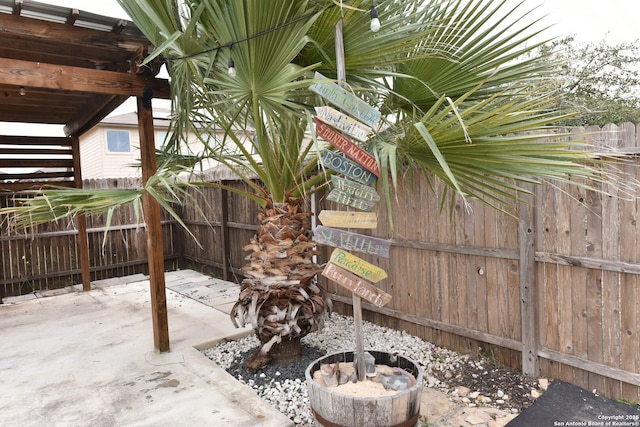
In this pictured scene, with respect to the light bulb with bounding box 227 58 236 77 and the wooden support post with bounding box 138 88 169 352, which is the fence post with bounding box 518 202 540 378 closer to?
the light bulb with bounding box 227 58 236 77

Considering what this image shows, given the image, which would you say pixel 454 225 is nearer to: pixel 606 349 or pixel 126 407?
pixel 606 349

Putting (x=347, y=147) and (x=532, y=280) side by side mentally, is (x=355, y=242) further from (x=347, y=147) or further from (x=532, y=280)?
(x=532, y=280)

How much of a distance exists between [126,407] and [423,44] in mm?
2909

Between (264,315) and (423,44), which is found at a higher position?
(423,44)

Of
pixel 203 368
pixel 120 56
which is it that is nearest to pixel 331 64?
pixel 120 56

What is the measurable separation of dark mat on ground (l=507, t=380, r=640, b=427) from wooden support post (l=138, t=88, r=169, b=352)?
8.90ft

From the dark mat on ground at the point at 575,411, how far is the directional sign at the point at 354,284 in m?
1.14

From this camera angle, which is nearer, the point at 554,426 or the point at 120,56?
the point at 554,426

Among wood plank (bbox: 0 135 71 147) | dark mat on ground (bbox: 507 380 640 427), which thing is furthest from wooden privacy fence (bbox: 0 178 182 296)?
Answer: dark mat on ground (bbox: 507 380 640 427)

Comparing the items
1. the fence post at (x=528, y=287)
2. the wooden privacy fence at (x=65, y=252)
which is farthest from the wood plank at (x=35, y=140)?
the fence post at (x=528, y=287)

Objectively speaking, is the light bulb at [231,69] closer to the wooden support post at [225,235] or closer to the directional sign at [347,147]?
the directional sign at [347,147]

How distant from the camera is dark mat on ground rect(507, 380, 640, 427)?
7.41 ft

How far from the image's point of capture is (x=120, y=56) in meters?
3.49

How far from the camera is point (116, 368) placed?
3.20 meters
